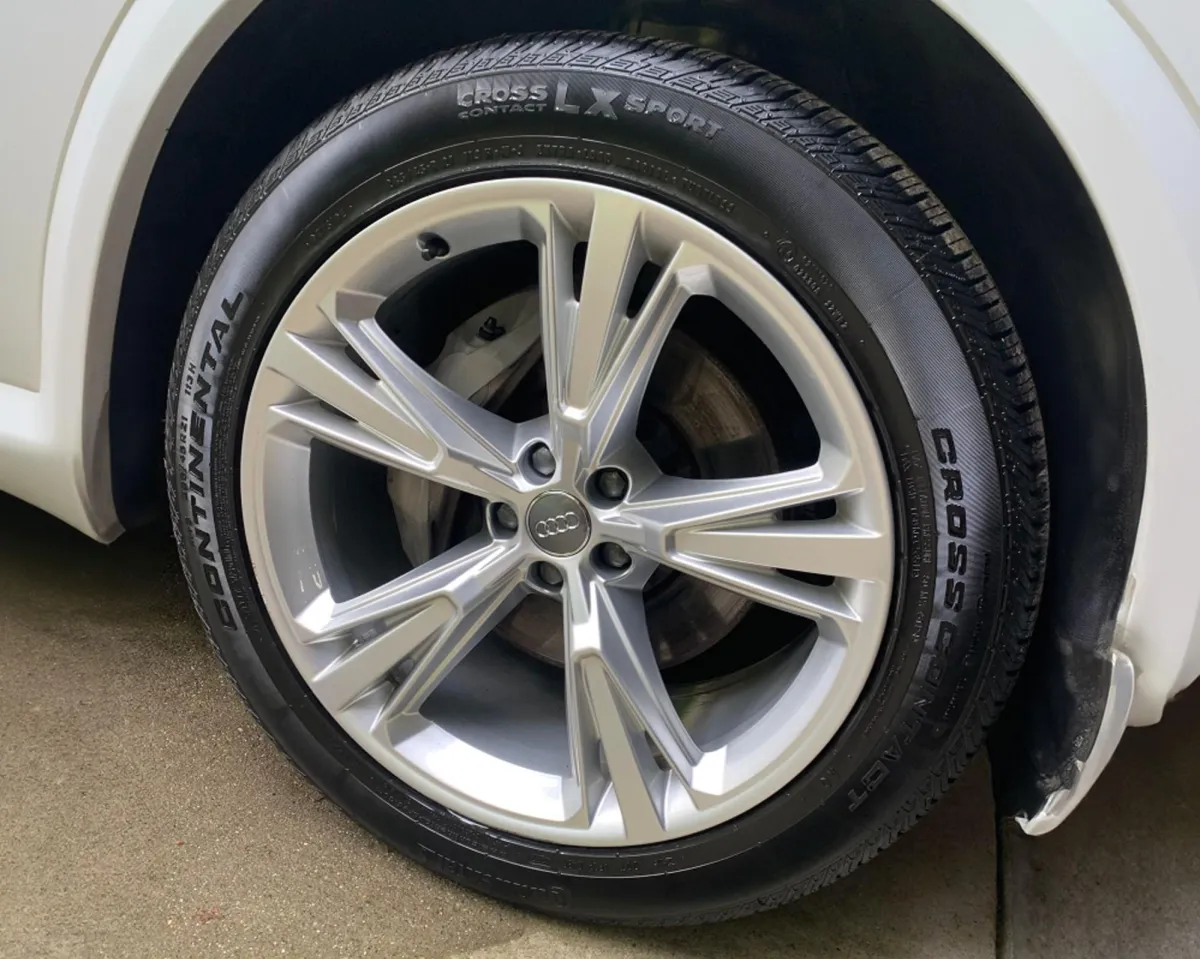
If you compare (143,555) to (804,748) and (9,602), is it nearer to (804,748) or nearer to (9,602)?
(9,602)

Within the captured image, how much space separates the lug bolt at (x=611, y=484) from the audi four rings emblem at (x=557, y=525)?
0.04 m

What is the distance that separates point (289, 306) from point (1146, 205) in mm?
803

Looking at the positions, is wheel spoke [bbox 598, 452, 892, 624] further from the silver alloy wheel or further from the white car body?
the white car body

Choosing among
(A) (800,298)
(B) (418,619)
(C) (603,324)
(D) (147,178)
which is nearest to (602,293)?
(C) (603,324)

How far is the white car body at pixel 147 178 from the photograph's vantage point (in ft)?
2.37

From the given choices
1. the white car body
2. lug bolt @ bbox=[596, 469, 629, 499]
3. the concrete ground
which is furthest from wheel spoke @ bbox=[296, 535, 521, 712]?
the white car body

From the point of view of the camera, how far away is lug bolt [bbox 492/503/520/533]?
1037 millimetres

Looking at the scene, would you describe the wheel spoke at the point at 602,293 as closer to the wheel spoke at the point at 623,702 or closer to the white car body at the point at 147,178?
the wheel spoke at the point at 623,702

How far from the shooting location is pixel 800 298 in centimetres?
84

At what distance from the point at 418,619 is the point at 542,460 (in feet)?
0.77

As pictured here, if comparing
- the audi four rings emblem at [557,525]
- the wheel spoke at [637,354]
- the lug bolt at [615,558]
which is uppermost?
the wheel spoke at [637,354]

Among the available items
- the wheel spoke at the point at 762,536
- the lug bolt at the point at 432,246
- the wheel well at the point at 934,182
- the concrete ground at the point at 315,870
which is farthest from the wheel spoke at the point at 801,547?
the concrete ground at the point at 315,870

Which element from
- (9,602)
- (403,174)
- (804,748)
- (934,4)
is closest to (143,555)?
(9,602)

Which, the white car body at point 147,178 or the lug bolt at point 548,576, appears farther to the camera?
the lug bolt at point 548,576
